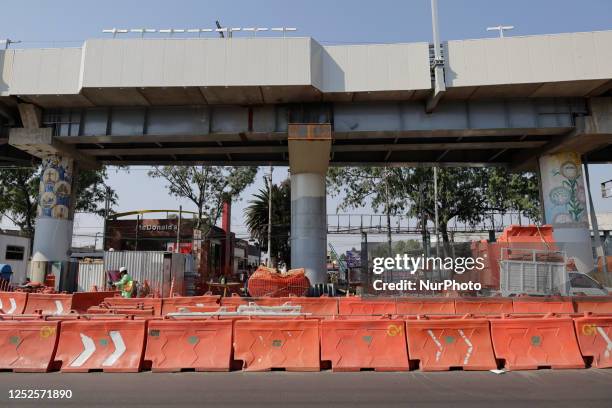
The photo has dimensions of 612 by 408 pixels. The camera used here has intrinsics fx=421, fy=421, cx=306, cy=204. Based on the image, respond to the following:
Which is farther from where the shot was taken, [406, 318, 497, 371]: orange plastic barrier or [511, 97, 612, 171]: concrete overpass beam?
[511, 97, 612, 171]: concrete overpass beam

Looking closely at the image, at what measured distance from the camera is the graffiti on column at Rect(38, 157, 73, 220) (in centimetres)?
1997

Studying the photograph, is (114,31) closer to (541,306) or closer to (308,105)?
(308,105)

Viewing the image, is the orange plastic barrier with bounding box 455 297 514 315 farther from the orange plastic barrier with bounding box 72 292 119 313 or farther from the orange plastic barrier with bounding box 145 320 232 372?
the orange plastic barrier with bounding box 72 292 119 313

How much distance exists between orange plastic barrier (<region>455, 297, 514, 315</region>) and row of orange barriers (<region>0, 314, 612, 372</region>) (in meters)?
5.34

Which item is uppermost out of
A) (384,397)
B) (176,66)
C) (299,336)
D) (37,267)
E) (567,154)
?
(176,66)

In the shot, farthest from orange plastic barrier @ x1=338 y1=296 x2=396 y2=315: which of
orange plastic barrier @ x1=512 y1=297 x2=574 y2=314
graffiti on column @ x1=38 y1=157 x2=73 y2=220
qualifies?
graffiti on column @ x1=38 y1=157 x2=73 y2=220

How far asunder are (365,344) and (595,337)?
4.06 metres

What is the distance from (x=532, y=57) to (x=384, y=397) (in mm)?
15359

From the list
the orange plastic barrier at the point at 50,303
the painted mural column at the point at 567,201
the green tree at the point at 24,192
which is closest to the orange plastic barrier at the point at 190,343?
the orange plastic barrier at the point at 50,303

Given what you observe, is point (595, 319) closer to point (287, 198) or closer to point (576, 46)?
point (576, 46)

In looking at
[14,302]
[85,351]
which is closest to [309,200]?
[14,302]

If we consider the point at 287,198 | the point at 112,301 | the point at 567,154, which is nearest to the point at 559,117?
the point at 567,154

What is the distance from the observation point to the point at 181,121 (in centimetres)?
1861

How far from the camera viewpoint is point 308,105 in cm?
1847
